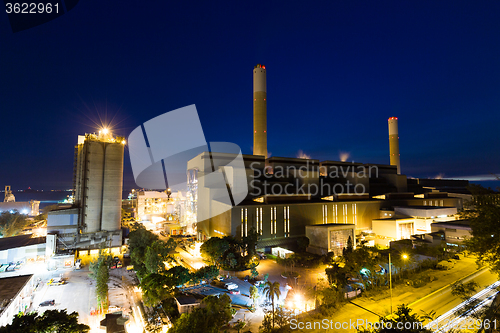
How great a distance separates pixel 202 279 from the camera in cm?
2638

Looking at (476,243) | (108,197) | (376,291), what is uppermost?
(108,197)

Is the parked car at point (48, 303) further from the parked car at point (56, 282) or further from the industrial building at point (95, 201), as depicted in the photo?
the industrial building at point (95, 201)

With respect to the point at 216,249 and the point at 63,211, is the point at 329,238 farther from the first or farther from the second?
the point at 63,211

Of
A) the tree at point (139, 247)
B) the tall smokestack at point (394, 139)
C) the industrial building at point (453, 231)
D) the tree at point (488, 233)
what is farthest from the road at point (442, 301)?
the tall smokestack at point (394, 139)

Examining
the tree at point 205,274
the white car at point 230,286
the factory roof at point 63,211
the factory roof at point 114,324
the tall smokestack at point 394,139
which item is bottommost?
the white car at point 230,286

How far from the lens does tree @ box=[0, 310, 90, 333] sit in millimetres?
10672

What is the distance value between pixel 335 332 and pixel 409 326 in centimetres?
570

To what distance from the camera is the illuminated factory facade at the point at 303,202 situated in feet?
131

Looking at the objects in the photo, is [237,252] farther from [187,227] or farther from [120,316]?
[187,227]

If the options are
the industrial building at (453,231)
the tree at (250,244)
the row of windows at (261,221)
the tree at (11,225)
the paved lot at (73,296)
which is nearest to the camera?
the paved lot at (73,296)

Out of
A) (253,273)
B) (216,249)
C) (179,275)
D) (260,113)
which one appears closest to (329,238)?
(253,273)

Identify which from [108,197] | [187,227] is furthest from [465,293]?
[187,227]

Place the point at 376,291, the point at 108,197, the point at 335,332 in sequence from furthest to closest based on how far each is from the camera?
the point at 108,197
the point at 376,291
the point at 335,332

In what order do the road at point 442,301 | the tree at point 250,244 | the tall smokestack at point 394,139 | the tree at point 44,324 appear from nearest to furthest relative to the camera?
the tree at point 44,324, the road at point 442,301, the tree at point 250,244, the tall smokestack at point 394,139
